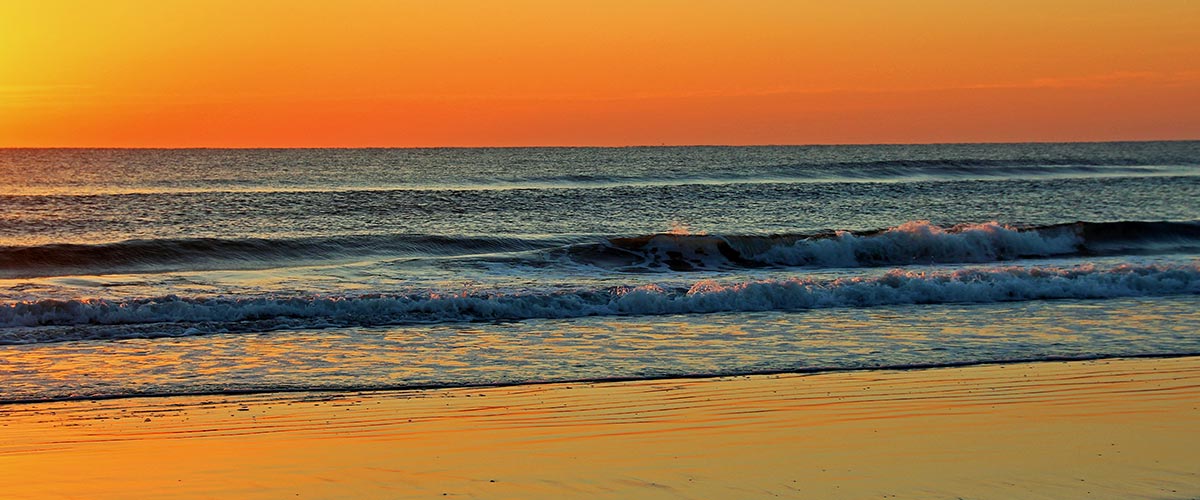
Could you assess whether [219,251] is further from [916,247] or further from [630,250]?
[916,247]

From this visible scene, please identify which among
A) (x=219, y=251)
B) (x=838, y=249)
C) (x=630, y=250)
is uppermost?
(x=838, y=249)

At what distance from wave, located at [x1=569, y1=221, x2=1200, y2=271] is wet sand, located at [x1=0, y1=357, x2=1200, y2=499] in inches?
511

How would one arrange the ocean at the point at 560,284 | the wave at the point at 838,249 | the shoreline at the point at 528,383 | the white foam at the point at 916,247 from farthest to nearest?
the white foam at the point at 916,247 < the wave at the point at 838,249 < the ocean at the point at 560,284 < the shoreline at the point at 528,383

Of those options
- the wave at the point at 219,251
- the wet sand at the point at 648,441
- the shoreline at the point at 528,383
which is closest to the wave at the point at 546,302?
the shoreline at the point at 528,383

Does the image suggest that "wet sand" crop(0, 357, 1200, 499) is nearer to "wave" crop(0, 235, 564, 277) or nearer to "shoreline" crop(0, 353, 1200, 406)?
"shoreline" crop(0, 353, 1200, 406)

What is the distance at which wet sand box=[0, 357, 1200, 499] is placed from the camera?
6.62m

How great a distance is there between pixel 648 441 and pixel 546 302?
7.74m

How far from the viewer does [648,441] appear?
767cm

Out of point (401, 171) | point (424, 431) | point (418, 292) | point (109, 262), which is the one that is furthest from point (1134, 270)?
point (401, 171)

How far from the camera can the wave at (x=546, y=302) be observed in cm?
1405

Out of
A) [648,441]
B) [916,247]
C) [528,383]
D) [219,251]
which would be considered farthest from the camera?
[916,247]

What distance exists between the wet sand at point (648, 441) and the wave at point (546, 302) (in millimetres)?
4943

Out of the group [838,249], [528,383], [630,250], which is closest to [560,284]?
[630,250]

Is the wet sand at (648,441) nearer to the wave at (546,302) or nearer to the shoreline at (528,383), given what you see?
the shoreline at (528,383)
